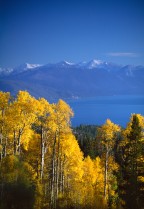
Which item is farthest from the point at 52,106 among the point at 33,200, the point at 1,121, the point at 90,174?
the point at 90,174

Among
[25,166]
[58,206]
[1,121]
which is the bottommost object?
[58,206]

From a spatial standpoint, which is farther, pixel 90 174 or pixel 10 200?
pixel 90 174

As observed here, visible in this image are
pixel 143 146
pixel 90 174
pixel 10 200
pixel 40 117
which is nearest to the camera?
pixel 10 200

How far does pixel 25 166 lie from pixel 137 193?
13.7m

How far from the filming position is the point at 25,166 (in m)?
25.8

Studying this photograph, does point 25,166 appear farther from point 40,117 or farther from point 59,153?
point 59,153

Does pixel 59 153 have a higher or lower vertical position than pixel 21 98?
lower

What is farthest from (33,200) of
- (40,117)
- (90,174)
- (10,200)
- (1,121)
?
(90,174)

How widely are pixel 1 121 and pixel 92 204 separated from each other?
13.9 m

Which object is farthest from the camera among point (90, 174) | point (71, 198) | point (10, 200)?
point (90, 174)

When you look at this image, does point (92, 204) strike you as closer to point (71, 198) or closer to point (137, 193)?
point (71, 198)


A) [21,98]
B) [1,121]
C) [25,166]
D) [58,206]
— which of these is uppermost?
[21,98]

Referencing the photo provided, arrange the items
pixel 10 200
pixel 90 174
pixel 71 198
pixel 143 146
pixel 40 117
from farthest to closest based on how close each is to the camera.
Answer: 1. pixel 90 174
2. pixel 143 146
3. pixel 40 117
4. pixel 71 198
5. pixel 10 200

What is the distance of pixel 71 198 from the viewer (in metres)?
32.0
